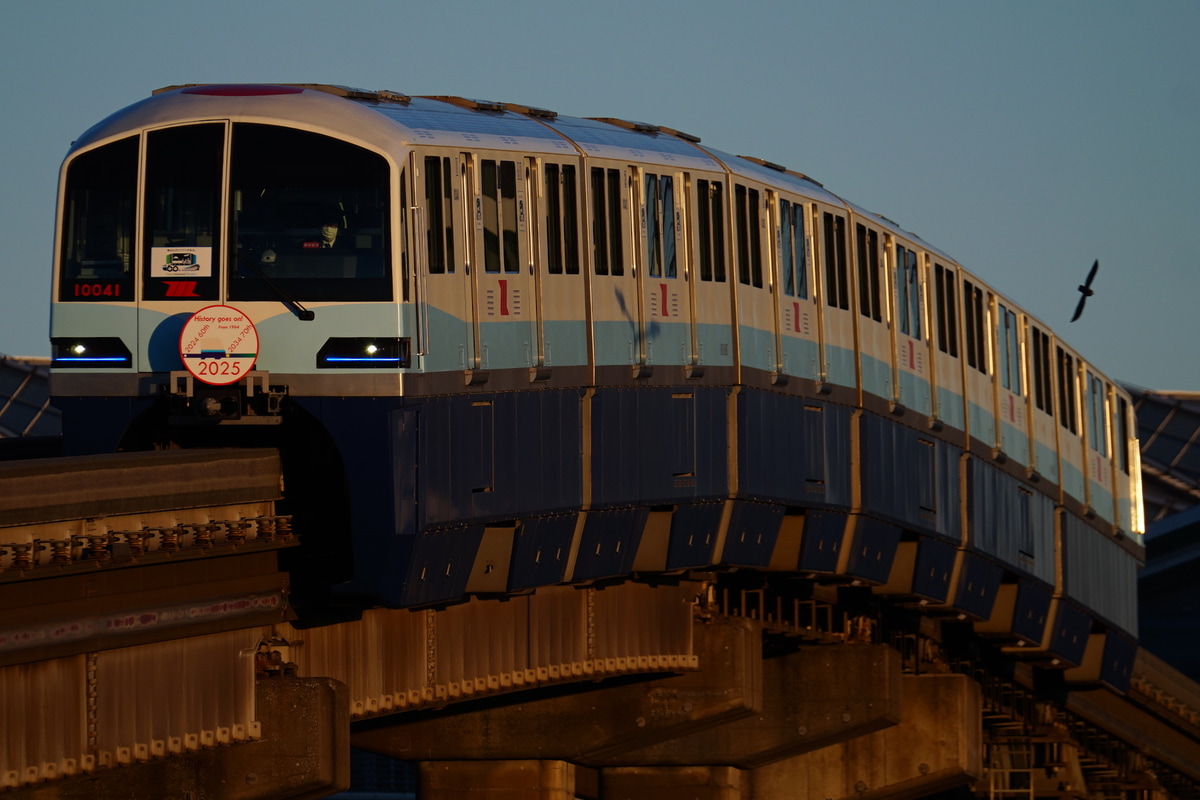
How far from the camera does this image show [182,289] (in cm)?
1825

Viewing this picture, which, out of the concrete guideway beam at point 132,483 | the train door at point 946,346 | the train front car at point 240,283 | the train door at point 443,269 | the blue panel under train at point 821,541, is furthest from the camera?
the train door at point 946,346

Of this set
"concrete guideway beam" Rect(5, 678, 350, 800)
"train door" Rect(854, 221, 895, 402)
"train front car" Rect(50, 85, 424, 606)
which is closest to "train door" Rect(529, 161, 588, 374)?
"train front car" Rect(50, 85, 424, 606)

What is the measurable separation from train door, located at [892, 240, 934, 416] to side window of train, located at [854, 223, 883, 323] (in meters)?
0.56

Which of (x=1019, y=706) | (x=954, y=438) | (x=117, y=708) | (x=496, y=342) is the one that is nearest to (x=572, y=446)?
(x=496, y=342)

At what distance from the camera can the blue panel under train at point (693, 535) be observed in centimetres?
2338

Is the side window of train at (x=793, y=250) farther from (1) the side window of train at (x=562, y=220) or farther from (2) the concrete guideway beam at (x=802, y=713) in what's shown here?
(2) the concrete guideway beam at (x=802, y=713)

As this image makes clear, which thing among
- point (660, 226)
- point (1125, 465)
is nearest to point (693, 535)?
point (660, 226)

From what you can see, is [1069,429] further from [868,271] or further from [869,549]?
[868,271]

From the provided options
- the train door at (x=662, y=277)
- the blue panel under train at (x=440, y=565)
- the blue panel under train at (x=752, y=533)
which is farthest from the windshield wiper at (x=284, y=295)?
the blue panel under train at (x=752, y=533)

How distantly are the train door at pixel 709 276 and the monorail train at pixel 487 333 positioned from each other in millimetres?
34

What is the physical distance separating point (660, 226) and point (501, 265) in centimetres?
326

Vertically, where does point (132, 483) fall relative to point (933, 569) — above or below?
above

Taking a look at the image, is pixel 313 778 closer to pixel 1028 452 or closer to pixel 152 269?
pixel 152 269

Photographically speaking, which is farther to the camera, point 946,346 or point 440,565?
point 946,346
